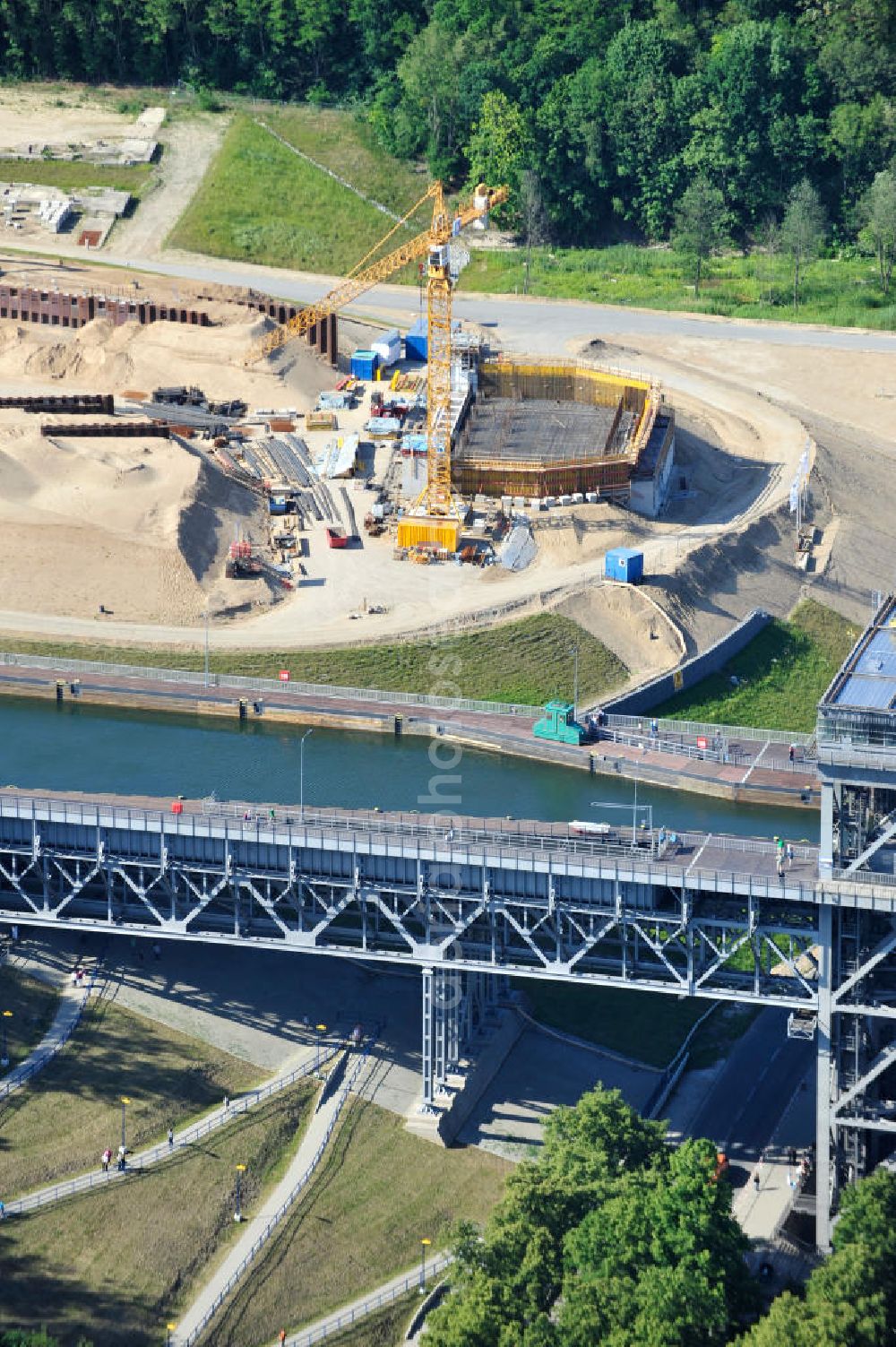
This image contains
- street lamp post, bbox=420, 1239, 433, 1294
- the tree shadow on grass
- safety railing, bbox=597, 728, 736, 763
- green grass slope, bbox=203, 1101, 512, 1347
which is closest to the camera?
the tree shadow on grass

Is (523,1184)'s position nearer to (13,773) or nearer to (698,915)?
(698,915)

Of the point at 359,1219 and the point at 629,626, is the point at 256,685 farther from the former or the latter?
the point at 359,1219

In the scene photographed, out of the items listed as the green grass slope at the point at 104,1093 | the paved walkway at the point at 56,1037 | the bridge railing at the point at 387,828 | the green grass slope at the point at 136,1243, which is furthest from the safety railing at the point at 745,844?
the paved walkway at the point at 56,1037

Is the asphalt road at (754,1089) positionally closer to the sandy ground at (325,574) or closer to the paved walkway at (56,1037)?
the paved walkway at (56,1037)

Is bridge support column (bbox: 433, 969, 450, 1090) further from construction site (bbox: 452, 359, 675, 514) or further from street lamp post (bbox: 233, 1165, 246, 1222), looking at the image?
construction site (bbox: 452, 359, 675, 514)

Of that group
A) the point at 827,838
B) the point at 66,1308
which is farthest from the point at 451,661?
the point at 66,1308

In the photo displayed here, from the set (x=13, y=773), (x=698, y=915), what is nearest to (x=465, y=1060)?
(x=698, y=915)

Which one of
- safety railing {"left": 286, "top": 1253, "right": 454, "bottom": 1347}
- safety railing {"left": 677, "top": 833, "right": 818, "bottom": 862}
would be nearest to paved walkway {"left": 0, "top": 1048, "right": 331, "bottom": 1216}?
safety railing {"left": 286, "top": 1253, "right": 454, "bottom": 1347}
